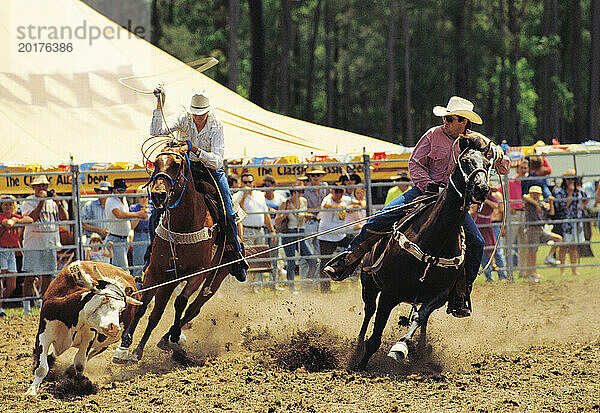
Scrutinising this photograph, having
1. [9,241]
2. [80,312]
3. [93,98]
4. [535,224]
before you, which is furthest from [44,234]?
[535,224]

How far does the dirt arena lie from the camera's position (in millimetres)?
6016

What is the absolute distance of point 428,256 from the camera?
6.69 metres

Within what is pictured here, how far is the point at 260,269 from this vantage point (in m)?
10.5

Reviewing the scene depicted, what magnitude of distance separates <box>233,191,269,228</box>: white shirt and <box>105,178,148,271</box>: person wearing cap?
144cm

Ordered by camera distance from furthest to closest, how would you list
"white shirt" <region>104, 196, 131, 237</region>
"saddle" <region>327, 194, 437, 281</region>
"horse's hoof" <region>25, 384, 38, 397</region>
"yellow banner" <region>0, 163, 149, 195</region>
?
1. "yellow banner" <region>0, 163, 149, 195</region>
2. "white shirt" <region>104, 196, 131, 237</region>
3. "saddle" <region>327, 194, 437, 281</region>
4. "horse's hoof" <region>25, 384, 38, 397</region>

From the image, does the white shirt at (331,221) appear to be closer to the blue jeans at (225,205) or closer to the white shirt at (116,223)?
the white shirt at (116,223)

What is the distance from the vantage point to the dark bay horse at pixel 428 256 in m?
6.48

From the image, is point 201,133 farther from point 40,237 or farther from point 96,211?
point 40,237

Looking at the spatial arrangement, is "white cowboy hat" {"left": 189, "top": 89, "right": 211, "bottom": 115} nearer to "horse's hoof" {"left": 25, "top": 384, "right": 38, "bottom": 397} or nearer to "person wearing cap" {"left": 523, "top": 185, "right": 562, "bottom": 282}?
"horse's hoof" {"left": 25, "top": 384, "right": 38, "bottom": 397}

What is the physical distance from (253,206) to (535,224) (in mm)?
4623

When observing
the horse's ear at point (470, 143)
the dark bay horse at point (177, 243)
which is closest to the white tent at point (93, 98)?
the dark bay horse at point (177, 243)

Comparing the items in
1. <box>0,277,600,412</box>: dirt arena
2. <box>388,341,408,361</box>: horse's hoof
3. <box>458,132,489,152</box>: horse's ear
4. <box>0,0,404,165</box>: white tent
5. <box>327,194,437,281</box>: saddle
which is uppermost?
<box>0,0,404,165</box>: white tent

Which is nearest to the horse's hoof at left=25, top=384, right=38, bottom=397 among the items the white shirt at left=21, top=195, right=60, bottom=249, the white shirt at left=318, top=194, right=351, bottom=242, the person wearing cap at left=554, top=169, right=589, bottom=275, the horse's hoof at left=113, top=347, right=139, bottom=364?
the horse's hoof at left=113, top=347, right=139, bottom=364

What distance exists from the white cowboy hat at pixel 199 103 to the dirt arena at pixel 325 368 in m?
2.33
